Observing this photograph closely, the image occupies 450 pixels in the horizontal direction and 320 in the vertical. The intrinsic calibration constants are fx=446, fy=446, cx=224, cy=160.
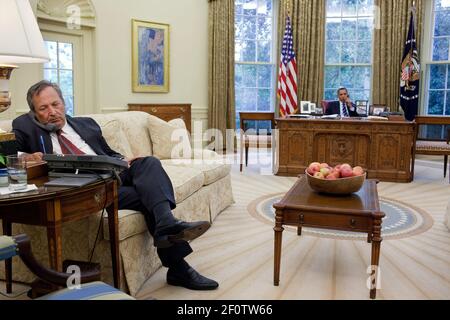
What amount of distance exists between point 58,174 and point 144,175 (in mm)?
577

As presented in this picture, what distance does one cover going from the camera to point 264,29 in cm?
834

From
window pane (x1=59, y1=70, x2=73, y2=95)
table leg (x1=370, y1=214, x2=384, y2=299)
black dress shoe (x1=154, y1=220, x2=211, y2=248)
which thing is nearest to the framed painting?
window pane (x1=59, y1=70, x2=73, y2=95)

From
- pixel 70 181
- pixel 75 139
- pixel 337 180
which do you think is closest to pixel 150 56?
pixel 75 139

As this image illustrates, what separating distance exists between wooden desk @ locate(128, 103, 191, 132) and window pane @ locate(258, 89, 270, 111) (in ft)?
5.29

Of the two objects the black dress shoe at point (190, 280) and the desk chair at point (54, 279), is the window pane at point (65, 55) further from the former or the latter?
the desk chair at point (54, 279)

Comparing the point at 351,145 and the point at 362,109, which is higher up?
the point at 362,109

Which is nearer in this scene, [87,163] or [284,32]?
[87,163]

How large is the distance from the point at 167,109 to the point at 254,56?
2.17 meters

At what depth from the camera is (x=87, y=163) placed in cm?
201

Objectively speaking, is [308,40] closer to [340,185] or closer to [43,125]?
[340,185]

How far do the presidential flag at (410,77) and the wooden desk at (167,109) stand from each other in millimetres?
3614
